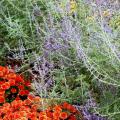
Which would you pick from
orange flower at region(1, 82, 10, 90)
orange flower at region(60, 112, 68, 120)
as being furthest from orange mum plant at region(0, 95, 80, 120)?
orange flower at region(1, 82, 10, 90)

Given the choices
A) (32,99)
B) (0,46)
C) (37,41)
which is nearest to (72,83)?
(32,99)

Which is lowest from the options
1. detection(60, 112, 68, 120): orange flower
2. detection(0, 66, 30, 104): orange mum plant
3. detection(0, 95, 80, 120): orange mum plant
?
detection(60, 112, 68, 120): orange flower

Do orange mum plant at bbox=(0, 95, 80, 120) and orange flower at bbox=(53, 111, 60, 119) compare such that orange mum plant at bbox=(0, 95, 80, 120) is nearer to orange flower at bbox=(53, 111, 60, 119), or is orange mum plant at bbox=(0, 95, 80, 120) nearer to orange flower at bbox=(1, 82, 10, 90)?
orange flower at bbox=(53, 111, 60, 119)

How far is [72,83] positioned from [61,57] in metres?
0.25

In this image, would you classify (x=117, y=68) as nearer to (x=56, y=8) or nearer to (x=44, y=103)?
(x=44, y=103)

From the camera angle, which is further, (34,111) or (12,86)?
(12,86)

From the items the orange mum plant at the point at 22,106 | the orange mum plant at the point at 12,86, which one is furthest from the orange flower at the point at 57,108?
the orange mum plant at the point at 12,86

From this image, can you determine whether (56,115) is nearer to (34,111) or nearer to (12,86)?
(34,111)

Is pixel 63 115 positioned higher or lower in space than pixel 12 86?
lower

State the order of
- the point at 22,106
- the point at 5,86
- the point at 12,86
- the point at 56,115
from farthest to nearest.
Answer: the point at 12,86 < the point at 5,86 < the point at 22,106 < the point at 56,115

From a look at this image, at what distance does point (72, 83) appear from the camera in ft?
12.3

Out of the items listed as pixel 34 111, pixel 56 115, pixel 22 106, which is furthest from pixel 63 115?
pixel 22 106

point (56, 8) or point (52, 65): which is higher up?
point (56, 8)

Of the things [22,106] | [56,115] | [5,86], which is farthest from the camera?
[5,86]
